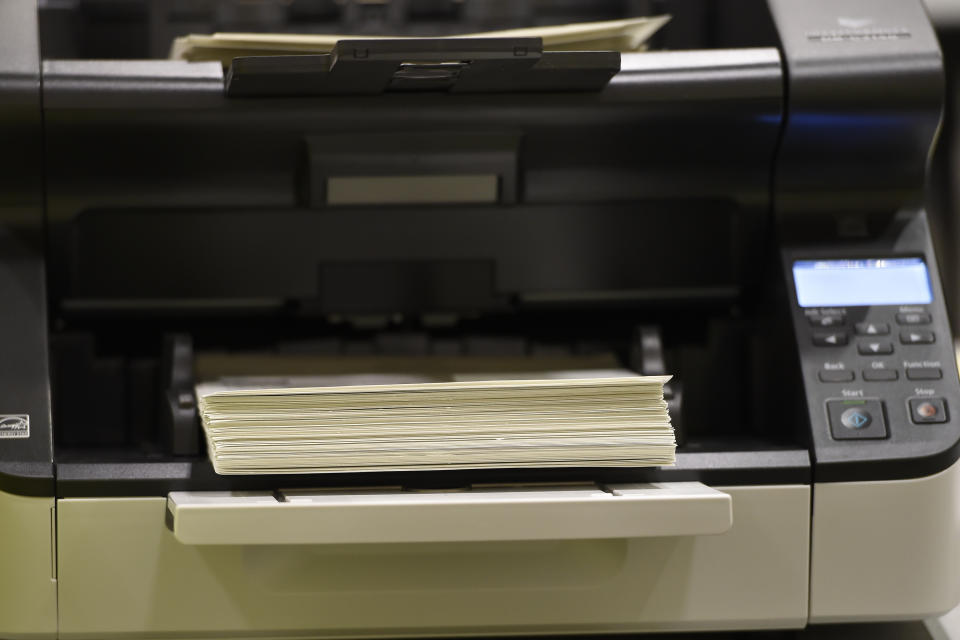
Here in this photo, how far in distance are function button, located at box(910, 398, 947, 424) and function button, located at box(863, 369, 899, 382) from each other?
0.02 m

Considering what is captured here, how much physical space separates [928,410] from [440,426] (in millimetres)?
313

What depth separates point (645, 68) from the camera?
748 millimetres

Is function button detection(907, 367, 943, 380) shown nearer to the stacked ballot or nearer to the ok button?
the ok button

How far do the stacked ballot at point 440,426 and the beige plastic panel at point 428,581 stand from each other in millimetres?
63

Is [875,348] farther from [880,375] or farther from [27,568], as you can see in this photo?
[27,568]

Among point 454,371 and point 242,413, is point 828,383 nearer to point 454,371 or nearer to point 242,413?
point 454,371

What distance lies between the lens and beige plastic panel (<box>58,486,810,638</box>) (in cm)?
66

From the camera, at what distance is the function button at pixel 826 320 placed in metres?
0.75

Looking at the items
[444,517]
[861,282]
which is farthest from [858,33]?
[444,517]

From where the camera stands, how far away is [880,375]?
0.72m

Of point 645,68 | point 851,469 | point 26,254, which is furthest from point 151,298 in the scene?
point 851,469

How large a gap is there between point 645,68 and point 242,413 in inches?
13.7

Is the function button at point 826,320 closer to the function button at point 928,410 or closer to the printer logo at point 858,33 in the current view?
the function button at point 928,410

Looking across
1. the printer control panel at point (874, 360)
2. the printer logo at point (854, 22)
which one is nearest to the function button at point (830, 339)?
the printer control panel at point (874, 360)
